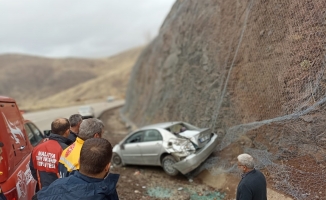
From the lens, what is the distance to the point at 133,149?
9.09 m

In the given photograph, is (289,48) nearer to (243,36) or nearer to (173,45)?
(243,36)

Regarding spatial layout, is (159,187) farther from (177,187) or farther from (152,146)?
(152,146)

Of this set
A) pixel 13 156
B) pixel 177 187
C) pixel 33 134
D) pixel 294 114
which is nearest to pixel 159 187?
pixel 177 187

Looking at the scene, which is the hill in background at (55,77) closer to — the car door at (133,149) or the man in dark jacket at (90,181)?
the car door at (133,149)

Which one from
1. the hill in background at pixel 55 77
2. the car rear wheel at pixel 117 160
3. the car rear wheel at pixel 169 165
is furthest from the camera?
the hill in background at pixel 55 77

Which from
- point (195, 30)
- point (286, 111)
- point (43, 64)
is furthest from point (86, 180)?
point (43, 64)

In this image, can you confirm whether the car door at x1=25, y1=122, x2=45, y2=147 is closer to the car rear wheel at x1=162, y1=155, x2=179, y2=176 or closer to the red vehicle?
the red vehicle

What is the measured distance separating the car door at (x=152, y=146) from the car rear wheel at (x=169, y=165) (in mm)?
270

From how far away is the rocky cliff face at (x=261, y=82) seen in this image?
5.75m

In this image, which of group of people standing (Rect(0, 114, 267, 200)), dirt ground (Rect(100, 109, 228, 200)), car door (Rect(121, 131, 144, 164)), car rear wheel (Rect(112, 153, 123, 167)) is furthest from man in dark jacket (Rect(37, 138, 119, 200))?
car rear wheel (Rect(112, 153, 123, 167))

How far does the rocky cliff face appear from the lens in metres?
5.75

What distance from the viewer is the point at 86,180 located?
2254mm

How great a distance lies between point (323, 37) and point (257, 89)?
2058mm

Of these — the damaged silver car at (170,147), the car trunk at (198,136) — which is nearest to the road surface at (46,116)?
the damaged silver car at (170,147)
